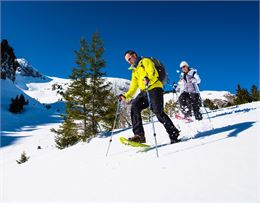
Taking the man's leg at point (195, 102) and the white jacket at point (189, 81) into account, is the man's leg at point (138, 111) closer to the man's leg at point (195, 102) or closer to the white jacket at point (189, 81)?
the white jacket at point (189, 81)

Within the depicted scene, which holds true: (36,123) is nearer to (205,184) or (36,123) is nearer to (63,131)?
(63,131)

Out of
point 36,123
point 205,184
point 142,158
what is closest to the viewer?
point 205,184

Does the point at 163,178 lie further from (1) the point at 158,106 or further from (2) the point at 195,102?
(2) the point at 195,102

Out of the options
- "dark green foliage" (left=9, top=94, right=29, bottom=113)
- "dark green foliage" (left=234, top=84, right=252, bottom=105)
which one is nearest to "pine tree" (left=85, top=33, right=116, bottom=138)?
"dark green foliage" (left=234, top=84, right=252, bottom=105)

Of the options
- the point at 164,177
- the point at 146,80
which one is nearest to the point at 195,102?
the point at 146,80

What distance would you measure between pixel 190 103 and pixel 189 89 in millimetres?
615

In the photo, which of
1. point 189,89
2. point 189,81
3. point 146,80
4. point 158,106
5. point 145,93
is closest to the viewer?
point 146,80

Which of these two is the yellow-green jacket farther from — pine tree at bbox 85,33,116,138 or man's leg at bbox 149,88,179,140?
pine tree at bbox 85,33,116,138

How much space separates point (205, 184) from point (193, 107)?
22.3 ft

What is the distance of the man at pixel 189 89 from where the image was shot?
9.58 metres

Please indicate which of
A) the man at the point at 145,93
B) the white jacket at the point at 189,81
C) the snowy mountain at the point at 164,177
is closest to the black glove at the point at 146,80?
the man at the point at 145,93

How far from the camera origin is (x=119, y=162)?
502 centimetres

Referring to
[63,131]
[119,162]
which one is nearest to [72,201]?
[119,162]

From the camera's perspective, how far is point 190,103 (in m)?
10.0
